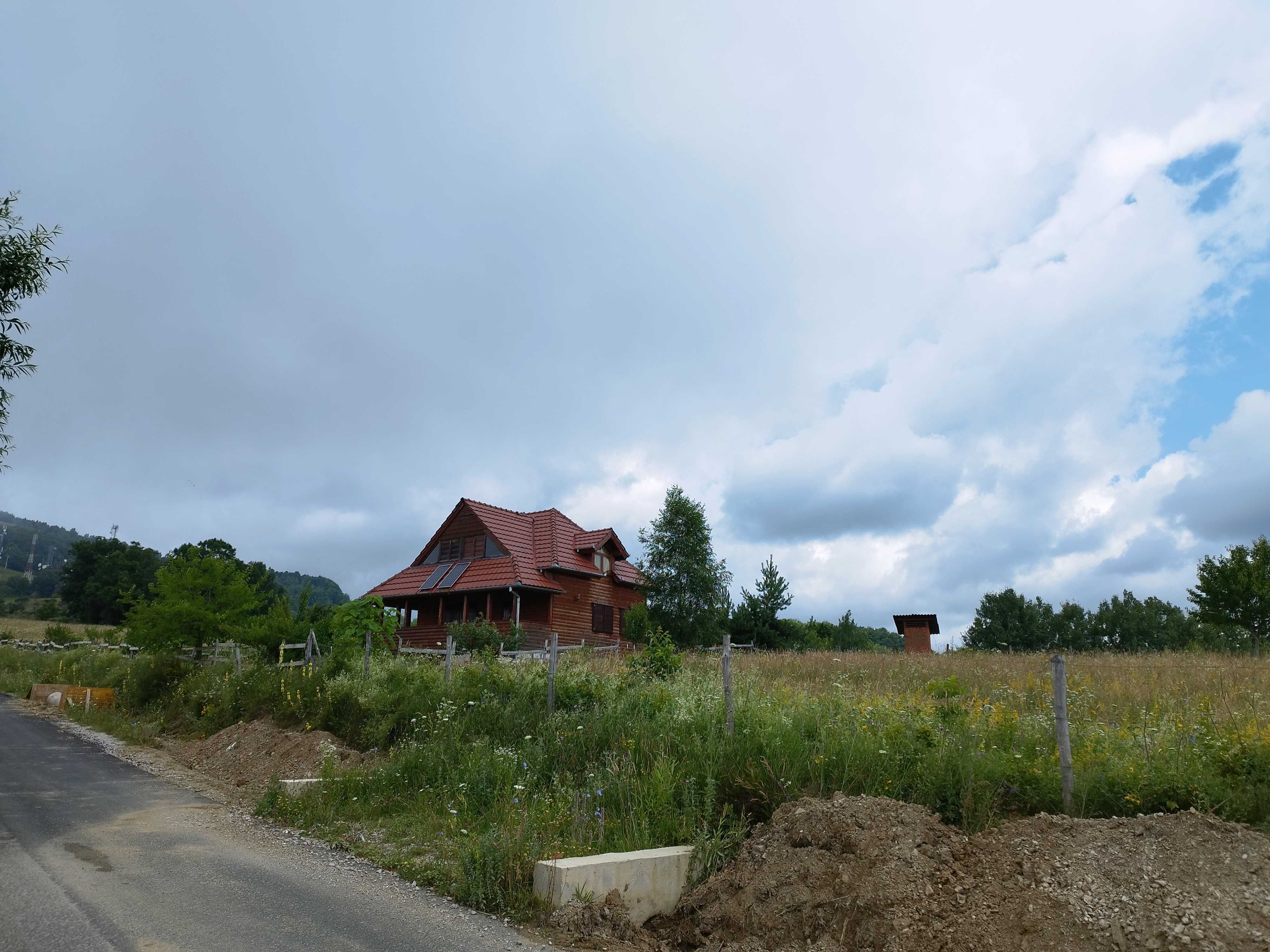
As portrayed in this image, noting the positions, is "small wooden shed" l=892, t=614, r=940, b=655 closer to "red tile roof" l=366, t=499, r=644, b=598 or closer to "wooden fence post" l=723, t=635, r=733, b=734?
"red tile roof" l=366, t=499, r=644, b=598

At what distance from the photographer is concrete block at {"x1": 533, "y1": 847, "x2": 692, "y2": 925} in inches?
245

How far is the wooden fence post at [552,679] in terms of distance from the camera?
11.7m

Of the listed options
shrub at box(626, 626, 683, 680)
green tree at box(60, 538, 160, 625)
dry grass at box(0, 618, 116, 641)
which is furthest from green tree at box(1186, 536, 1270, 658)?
green tree at box(60, 538, 160, 625)

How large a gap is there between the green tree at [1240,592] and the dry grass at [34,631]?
4966 cm

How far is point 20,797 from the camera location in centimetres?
1054

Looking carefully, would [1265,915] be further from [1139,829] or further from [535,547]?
[535,547]

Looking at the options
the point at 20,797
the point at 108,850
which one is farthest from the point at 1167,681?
the point at 20,797

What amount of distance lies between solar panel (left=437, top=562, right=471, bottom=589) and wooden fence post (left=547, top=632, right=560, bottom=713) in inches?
931

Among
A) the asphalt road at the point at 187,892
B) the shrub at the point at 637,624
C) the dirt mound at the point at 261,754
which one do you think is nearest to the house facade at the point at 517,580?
the shrub at the point at 637,624

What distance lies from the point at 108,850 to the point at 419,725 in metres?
4.64

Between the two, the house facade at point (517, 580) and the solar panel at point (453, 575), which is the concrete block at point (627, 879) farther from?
the solar panel at point (453, 575)

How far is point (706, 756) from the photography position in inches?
316

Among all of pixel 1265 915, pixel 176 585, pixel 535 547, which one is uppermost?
pixel 535 547

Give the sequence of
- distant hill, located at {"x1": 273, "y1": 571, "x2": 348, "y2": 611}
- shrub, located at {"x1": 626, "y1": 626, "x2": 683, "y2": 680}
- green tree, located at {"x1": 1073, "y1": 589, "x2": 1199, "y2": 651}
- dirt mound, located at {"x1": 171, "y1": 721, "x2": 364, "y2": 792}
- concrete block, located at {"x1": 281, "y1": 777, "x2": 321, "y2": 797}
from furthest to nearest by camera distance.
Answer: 1. distant hill, located at {"x1": 273, "y1": 571, "x2": 348, "y2": 611}
2. green tree, located at {"x1": 1073, "y1": 589, "x2": 1199, "y2": 651}
3. shrub, located at {"x1": 626, "y1": 626, "x2": 683, "y2": 680}
4. dirt mound, located at {"x1": 171, "y1": 721, "x2": 364, "y2": 792}
5. concrete block, located at {"x1": 281, "y1": 777, "x2": 321, "y2": 797}
